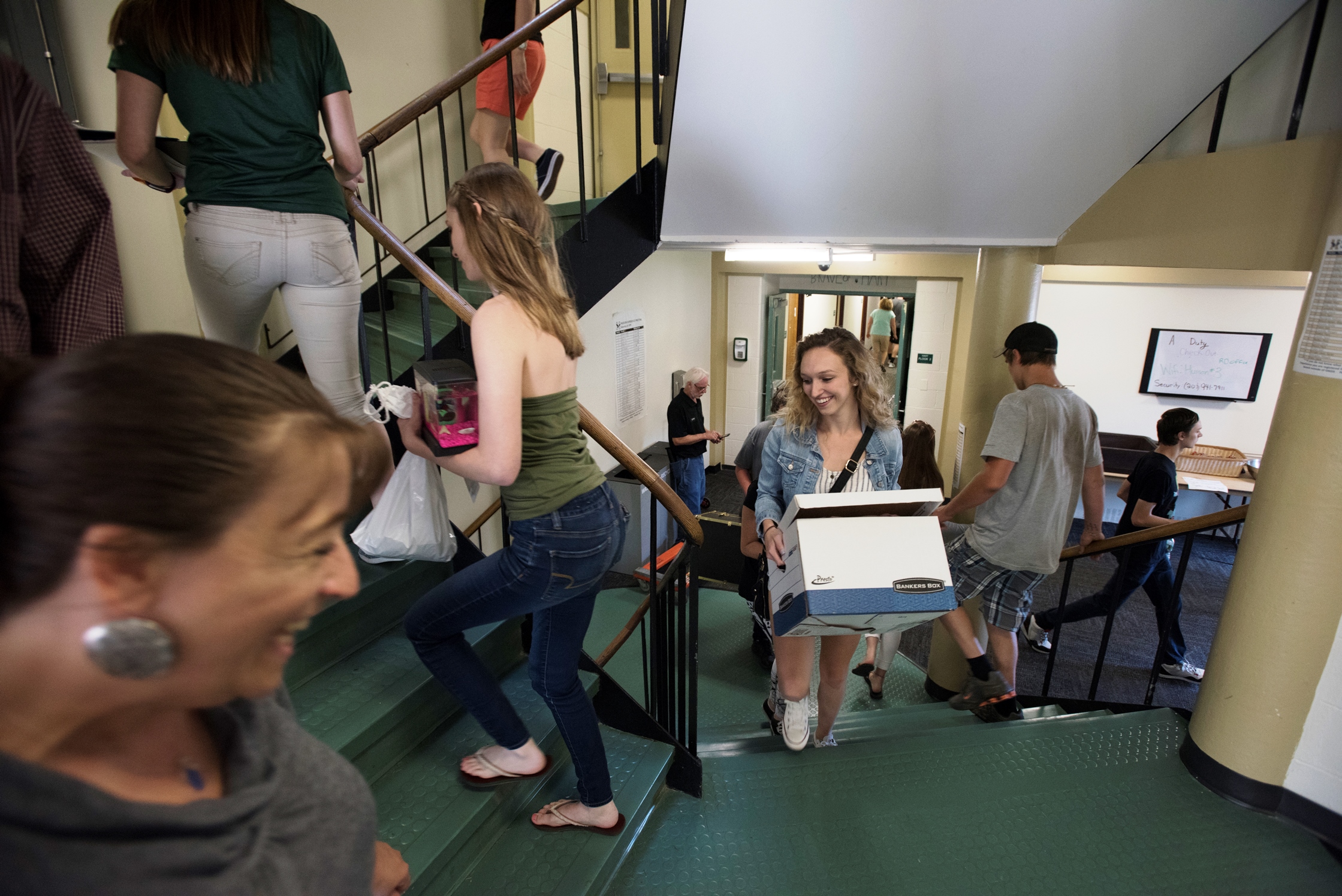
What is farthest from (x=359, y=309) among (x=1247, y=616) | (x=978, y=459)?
(x=978, y=459)

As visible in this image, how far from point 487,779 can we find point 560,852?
9.7 inches

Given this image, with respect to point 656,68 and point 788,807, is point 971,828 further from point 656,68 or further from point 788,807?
point 656,68

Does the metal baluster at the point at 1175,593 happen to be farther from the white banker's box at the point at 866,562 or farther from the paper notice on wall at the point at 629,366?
the paper notice on wall at the point at 629,366

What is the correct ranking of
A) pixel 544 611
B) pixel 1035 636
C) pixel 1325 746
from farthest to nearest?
pixel 1035 636, pixel 1325 746, pixel 544 611

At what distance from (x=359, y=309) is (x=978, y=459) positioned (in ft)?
9.82

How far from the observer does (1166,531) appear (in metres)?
2.52

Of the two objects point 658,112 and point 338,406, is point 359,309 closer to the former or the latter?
point 338,406

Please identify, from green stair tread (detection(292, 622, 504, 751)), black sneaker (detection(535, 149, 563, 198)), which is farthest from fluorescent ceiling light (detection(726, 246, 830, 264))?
green stair tread (detection(292, 622, 504, 751))

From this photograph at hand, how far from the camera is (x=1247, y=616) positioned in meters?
2.02

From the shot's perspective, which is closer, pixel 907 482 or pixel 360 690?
pixel 360 690

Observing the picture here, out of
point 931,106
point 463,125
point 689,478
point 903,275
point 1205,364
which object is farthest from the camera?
point 903,275

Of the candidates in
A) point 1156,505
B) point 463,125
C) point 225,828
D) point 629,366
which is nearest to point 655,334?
Result: point 629,366

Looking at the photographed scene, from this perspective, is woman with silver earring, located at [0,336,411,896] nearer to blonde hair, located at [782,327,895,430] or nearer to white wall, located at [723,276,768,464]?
blonde hair, located at [782,327,895,430]

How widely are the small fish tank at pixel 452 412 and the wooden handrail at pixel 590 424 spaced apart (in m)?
0.36
